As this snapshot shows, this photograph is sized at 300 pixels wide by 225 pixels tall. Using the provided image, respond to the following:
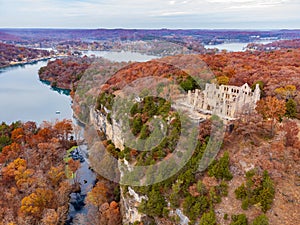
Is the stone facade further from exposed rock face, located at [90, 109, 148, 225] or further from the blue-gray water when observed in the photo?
the blue-gray water

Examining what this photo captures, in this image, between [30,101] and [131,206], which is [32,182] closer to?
[131,206]

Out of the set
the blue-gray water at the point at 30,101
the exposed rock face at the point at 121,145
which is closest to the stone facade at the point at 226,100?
the exposed rock face at the point at 121,145

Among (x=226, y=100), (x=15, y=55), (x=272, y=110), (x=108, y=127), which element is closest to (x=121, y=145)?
(x=108, y=127)

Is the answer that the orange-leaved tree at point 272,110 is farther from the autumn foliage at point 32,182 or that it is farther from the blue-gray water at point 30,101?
the blue-gray water at point 30,101

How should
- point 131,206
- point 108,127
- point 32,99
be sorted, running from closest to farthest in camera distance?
point 131,206, point 108,127, point 32,99

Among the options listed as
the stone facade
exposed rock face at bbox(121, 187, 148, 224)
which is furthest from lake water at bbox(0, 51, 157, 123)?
the stone facade
